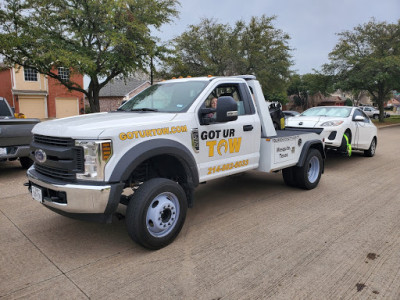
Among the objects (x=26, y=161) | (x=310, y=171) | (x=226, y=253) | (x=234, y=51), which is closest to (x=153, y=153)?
(x=226, y=253)

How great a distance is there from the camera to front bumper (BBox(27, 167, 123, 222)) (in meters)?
3.19

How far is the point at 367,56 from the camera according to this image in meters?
27.5

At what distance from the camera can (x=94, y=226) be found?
4.41m

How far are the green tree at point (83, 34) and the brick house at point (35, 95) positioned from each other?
688 inches

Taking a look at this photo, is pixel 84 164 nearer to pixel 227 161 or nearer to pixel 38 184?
pixel 38 184

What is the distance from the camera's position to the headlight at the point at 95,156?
3.21 m

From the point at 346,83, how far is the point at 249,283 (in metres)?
28.4

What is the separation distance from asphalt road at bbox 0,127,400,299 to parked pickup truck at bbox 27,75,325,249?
1.53 ft

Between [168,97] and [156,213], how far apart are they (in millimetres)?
1729

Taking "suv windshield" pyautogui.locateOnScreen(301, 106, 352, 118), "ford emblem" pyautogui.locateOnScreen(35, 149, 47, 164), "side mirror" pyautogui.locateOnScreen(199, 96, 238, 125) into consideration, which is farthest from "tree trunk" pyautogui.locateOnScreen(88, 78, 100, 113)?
"side mirror" pyautogui.locateOnScreen(199, 96, 238, 125)

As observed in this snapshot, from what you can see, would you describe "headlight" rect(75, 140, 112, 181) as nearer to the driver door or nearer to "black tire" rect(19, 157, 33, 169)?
the driver door

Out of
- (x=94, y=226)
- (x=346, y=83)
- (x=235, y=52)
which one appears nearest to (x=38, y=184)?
(x=94, y=226)

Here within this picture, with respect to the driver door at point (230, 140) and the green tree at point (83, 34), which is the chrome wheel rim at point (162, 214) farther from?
the green tree at point (83, 34)

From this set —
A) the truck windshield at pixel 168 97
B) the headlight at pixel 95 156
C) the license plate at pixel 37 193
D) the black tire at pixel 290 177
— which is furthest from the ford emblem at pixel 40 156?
the black tire at pixel 290 177
